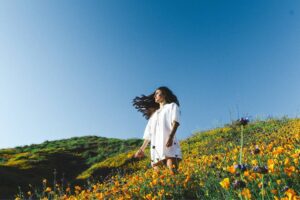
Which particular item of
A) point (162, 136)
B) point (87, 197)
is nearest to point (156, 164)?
point (162, 136)

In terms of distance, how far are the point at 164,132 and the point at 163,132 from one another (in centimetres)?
2

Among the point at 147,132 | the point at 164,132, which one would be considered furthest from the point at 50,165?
the point at 164,132

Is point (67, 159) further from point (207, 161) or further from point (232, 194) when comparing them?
point (232, 194)

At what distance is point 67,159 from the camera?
25.6 metres

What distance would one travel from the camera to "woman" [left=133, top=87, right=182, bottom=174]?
700cm

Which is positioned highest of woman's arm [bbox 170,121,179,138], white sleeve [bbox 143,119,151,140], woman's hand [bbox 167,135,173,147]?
white sleeve [bbox 143,119,151,140]

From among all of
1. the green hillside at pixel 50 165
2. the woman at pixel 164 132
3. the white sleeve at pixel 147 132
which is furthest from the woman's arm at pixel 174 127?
the green hillside at pixel 50 165

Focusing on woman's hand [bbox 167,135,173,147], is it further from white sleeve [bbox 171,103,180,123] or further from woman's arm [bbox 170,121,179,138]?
white sleeve [bbox 171,103,180,123]

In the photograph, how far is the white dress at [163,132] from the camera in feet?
23.2

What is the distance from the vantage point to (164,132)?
735 centimetres

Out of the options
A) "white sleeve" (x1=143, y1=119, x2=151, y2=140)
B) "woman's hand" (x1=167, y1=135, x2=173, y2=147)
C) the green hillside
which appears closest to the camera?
"woman's hand" (x1=167, y1=135, x2=173, y2=147)

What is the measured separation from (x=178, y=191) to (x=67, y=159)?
70.0 ft

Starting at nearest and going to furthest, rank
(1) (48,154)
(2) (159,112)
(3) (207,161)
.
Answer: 1. (3) (207,161)
2. (2) (159,112)
3. (1) (48,154)

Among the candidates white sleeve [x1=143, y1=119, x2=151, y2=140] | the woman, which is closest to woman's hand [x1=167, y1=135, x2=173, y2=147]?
the woman
